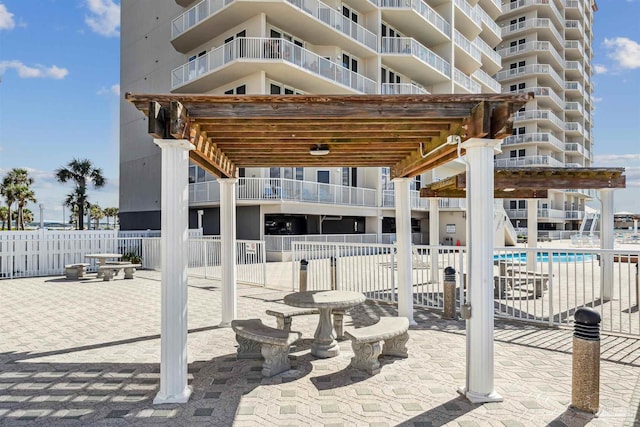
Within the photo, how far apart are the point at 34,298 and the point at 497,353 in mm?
10849

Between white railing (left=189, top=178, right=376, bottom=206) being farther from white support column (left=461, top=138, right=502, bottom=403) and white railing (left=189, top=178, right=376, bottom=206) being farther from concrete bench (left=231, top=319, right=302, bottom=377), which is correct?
white support column (left=461, top=138, right=502, bottom=403)

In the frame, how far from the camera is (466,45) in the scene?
3161cm

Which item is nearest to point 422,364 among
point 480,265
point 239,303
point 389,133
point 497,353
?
point 497,353

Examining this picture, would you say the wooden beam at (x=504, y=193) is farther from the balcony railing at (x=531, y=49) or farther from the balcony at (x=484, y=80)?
the balcony railing at (x=531, y=49)

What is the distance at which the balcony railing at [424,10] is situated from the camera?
24.9 meters

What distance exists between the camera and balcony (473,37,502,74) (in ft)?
117

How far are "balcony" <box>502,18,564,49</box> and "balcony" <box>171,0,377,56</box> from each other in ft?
105

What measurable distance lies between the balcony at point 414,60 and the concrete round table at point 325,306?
73.1ft

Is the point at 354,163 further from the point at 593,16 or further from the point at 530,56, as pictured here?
the point at 593,16

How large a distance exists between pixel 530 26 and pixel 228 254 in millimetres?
50679

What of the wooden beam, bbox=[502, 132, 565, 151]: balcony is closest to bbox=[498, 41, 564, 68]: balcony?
bbox=[502, 132, 565, 151]: balcony

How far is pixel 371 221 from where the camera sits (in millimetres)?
25750

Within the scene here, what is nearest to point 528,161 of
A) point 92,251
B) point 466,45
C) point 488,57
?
point 488,57

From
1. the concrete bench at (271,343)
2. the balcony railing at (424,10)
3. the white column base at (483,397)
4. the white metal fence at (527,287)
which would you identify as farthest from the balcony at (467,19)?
the white column base at (483,397)
